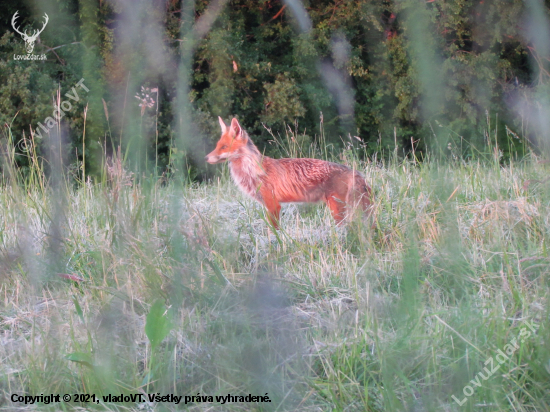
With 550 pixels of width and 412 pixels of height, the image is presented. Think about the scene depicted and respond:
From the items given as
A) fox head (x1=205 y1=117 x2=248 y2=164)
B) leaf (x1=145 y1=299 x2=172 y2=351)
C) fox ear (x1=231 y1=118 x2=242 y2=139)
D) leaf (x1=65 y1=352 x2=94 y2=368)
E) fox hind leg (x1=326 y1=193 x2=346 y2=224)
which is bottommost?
leaf (x1=65 y1=352 x2=94 y2=368)

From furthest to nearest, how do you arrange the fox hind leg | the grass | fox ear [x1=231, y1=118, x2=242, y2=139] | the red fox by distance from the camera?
fox ear [x1=231, y1=118, x2=242, y2=139], the red fox, the fox hind leg, the grass

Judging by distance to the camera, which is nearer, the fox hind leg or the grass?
the grass

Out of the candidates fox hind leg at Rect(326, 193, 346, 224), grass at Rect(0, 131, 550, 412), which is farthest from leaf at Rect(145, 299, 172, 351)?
fox hind leg at Rect(326, 193, 346, 224)

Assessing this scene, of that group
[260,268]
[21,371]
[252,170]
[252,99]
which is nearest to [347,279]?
[260,268]

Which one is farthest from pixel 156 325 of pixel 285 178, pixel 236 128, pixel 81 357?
pixel 236 128

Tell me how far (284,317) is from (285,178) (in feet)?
6.36

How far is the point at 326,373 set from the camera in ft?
5.90

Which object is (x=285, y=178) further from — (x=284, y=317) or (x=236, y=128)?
(x=284, y=317)

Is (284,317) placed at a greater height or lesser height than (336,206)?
lesser

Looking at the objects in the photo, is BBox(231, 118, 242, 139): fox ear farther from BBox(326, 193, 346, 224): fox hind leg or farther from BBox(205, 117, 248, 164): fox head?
BBox(326, 193, 346, 224): fox hind leg

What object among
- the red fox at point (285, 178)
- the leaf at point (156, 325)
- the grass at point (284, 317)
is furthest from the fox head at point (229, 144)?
the leaf at point (156, 325)

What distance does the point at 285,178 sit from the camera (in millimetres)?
3982

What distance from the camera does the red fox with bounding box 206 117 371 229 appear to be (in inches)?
146

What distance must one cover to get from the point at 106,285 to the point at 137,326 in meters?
0.37
